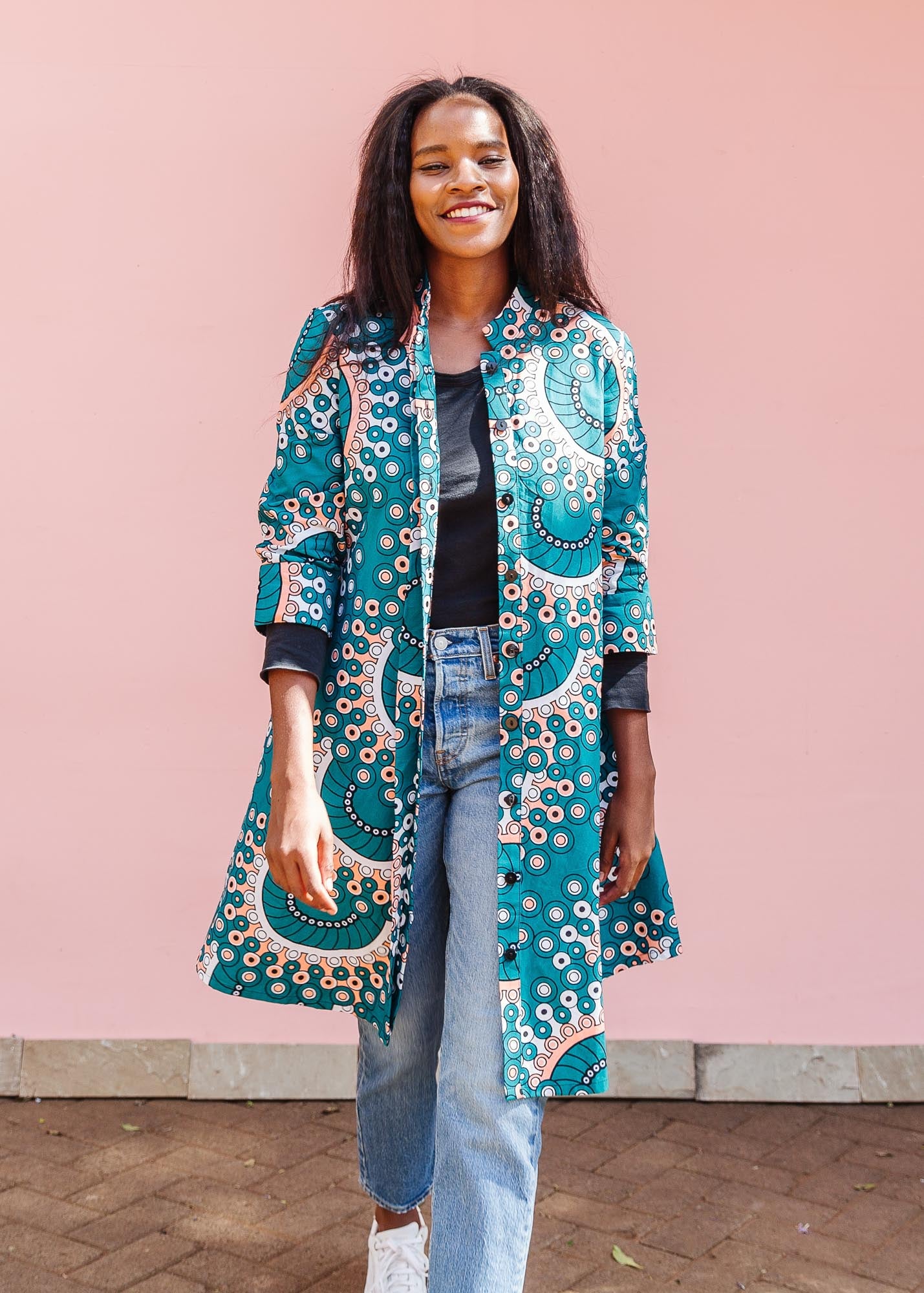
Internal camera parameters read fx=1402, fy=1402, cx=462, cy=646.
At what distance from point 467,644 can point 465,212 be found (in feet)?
2.46

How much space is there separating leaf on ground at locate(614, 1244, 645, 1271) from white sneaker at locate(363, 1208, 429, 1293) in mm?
456

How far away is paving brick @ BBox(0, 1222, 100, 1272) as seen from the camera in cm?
284

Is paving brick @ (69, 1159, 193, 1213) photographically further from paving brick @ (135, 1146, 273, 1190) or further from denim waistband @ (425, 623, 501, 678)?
denim waistband @ (425, 623, 501, 678)

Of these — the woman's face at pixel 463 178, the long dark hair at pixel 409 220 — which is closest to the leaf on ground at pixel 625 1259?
the long dark hair at pixel 409 220

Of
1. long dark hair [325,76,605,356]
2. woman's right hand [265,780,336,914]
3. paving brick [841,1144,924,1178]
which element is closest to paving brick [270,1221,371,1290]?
woman's right hand [265,780,336,914]

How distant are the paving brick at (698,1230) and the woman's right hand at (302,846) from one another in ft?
4.13

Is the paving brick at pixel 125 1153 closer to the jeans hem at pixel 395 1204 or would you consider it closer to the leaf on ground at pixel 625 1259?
the jeans hem at pixel 395 1204

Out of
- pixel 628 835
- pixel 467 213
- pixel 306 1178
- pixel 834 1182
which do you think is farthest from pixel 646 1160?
pixel 467 213

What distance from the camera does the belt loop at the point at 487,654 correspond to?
2314 mm

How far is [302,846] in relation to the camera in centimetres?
223

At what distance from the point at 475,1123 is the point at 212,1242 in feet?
3.55

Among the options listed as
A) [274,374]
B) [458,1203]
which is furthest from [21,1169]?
[274,374]

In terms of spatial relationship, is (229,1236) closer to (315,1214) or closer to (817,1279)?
(315,1214)

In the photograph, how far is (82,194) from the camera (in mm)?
3633
